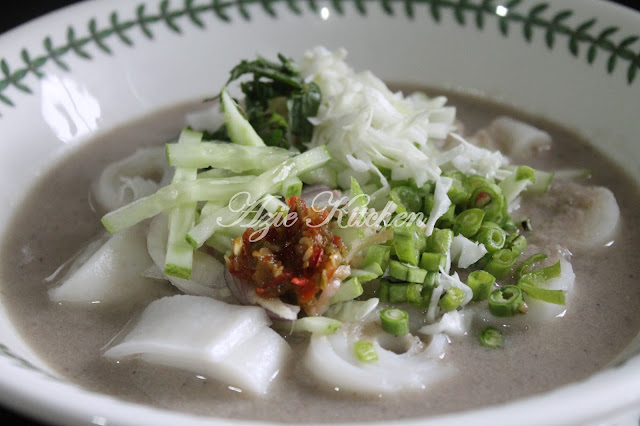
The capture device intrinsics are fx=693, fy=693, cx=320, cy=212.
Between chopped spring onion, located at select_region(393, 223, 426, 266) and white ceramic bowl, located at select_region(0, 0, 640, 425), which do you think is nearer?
chopped spring onion, located at select_region(393, 223, 426, 266)

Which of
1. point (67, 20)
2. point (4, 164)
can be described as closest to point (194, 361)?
point (4, 164)

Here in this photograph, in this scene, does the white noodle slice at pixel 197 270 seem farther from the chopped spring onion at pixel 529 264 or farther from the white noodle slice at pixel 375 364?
the chopped spring onion at pixel 529 264

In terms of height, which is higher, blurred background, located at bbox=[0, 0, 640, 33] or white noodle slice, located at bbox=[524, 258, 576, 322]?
blurred background, located at bbox=[0, 0, 640, 33]

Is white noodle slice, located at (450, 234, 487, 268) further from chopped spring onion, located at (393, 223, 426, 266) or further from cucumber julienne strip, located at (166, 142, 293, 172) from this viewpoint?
cucumber julienne strip, located at (166, 142, 293, 172)

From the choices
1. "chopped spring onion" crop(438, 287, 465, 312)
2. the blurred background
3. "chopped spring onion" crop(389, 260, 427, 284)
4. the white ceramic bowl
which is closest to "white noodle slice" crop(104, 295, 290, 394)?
"chopped spring onion" crop(389, 260, 427, 284)

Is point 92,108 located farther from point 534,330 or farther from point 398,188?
point 534,330

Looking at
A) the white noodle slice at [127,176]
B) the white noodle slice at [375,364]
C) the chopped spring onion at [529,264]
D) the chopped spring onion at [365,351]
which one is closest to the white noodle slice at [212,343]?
the white noodle slice at [375,364]
